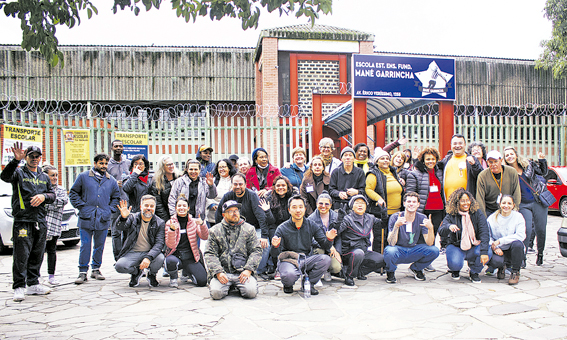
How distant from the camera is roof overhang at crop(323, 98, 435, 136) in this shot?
10.4 m

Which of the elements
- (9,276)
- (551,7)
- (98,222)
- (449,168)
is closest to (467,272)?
(449,168)

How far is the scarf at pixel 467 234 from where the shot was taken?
5632 millimetres

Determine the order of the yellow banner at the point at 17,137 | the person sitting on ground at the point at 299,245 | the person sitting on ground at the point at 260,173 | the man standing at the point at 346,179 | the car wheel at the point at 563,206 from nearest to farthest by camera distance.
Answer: the person sitting on ground at the point at 299,245
the man standing at the point at 346,179
the person sitting on ground at the point at 260,173
the yellow banner at the point at 17,137
the car wheel at the point at 563,206

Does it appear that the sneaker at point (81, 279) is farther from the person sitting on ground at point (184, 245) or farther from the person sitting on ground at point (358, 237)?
the person sitting on ground at point (358, 237)

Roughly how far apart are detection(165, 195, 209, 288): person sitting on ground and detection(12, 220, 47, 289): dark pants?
1.48 meters

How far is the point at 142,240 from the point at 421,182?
417cm

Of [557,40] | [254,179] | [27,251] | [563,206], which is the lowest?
[563,206]

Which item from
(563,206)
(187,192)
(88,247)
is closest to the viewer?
(88,247)

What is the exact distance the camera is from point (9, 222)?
25.5 feet

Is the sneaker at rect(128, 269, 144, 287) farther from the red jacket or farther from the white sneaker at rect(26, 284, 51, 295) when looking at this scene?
the red jacket

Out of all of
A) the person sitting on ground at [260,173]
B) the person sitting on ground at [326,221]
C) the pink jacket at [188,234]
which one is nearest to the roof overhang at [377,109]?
the person sitting on ground at [260,173]

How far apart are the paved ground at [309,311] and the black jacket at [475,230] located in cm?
48

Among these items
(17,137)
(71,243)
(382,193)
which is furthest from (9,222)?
(382,193)

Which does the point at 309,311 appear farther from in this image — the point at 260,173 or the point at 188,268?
the point at 260,173
